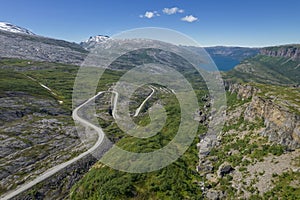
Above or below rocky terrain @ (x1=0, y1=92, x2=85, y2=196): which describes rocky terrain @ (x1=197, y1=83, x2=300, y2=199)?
above

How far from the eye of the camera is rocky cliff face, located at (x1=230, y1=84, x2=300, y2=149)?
6056 centimetres

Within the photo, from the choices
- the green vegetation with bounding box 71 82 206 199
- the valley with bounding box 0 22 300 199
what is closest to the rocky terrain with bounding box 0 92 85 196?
the valley with bounding box 0 22 300 199

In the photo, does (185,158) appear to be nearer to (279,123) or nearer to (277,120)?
(277,120)

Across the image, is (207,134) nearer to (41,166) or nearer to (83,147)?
(83,147)

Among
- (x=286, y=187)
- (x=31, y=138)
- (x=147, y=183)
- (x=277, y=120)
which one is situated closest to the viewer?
(x=286, y=187)

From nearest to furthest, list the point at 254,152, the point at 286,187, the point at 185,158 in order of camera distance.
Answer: the point at 286,187
the point at 254,152
the point at 185,158

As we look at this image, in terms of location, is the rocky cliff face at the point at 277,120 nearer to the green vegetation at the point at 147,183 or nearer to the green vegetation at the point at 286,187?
the green vegetation at the point at 286,187

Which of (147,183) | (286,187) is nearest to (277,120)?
(286,187)

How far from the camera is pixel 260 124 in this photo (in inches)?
2931

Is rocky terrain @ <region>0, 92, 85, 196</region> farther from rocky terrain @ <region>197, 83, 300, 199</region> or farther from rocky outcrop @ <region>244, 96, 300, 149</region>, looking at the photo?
rocky outcrop @ <region>244, 96, 300, 149</region>

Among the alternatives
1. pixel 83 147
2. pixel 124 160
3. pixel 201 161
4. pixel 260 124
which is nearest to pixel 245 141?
pixel 260 124

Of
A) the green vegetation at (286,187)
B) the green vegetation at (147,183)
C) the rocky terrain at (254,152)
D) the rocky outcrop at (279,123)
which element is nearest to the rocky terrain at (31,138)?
the green vegetation at (147,183)

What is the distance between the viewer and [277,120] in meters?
66.6

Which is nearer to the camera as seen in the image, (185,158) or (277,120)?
(277,120)
